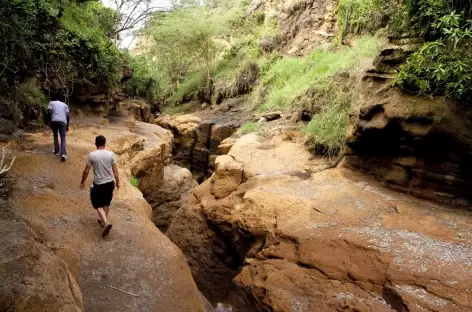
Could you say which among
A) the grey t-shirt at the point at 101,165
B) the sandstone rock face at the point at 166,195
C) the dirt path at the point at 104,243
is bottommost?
the sandstone rock face at the point at 166,195

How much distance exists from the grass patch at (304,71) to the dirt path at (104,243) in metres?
6.95

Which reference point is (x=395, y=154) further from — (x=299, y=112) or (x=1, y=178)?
(x=1, y=178)

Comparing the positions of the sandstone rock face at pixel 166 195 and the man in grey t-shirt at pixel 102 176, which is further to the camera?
the sandstone rock face at pixel 166 195

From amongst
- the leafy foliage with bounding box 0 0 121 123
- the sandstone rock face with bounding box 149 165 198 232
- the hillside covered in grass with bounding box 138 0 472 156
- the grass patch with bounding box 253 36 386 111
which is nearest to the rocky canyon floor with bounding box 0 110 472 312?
the hillside covered in grass with bounding box 138 0 472 156

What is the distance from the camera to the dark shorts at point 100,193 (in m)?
4.98

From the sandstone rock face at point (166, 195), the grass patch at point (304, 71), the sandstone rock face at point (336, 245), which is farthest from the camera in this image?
the sandstone rock face at point (166, 195)

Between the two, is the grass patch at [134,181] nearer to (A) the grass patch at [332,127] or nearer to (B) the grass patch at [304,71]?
(A) the grass patch at [332,127]

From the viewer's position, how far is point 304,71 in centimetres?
1414

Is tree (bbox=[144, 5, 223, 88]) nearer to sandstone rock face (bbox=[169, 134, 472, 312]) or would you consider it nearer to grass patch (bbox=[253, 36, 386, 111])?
grass patch (bbox=[253, 36, 386, 111])

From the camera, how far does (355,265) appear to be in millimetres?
4445

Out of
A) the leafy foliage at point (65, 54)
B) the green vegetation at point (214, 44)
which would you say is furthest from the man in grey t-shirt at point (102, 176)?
the green vegetation at point (214, 44)

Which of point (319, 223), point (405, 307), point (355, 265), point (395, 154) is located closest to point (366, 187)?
point (395, 154)

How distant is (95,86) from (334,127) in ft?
30.3

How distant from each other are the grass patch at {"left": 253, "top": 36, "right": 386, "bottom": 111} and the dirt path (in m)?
Answer: 6.95
